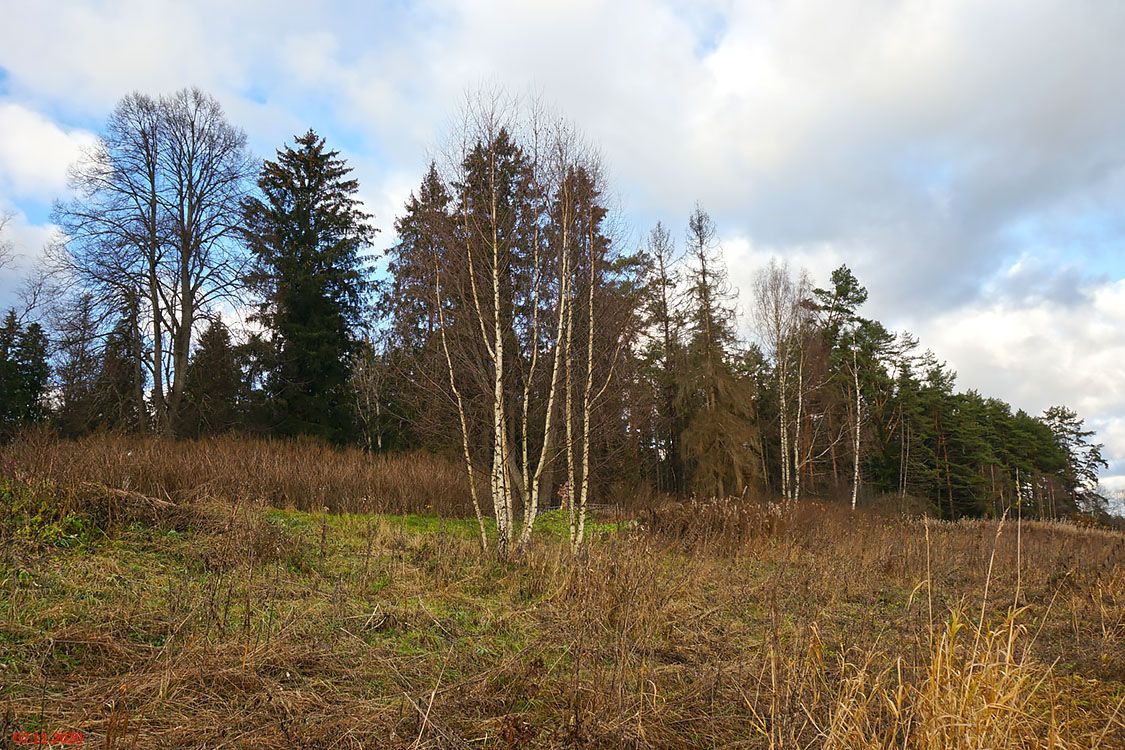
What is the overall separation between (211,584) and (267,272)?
18.2m

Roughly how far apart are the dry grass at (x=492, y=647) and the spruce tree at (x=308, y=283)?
1369cm

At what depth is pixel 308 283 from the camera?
798 inches

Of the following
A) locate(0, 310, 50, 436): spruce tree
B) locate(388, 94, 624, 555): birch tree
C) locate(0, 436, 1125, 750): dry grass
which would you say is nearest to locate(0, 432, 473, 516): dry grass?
locate(0, 436, 1125, 750): dry grass

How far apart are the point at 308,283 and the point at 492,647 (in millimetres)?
18814

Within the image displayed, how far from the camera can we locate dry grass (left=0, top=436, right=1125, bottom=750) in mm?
2584

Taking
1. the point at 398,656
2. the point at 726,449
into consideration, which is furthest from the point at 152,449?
the point at 726,449

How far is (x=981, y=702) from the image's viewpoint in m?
2.19

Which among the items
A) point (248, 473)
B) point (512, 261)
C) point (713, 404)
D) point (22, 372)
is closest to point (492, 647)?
point (512, 261)

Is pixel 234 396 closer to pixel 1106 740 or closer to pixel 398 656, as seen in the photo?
pixel 398 656

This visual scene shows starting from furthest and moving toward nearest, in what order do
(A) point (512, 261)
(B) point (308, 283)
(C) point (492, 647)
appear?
1. (B) point (308, 283)
2. (A) point (512, 261)
3. (C) point (492, 647)

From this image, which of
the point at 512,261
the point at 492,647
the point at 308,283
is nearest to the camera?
the point at 492,647

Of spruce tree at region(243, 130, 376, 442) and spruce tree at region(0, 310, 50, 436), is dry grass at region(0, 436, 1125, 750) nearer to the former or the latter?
spruce tree at region(243, 130, 376, 442)

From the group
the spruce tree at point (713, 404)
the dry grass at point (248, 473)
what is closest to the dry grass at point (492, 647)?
the dry grass at point (248, 473)

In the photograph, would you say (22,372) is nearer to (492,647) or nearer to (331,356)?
(331,356)
